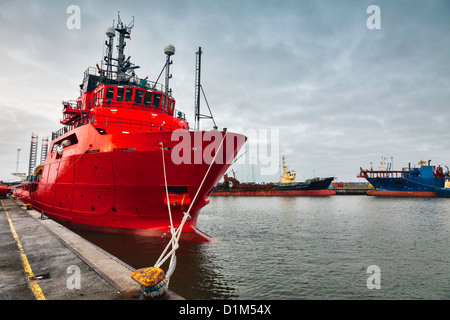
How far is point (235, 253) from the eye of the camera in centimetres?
1169

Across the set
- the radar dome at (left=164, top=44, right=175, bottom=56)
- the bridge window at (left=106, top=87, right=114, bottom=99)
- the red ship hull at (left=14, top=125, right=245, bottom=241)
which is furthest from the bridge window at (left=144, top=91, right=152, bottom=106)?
the radar dome at (left=164, top=44, right=175, bottom=56)

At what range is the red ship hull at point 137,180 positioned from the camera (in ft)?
37.3

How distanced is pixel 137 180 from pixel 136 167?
24.9 inches

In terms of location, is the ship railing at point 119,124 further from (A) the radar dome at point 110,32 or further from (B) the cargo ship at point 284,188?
(B) the cargo ship at point 284,188

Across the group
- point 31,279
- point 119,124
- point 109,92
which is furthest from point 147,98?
point 31,279

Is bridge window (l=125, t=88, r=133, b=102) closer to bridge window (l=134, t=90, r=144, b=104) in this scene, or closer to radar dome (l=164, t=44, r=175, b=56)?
bridge window (l=134, t=90, r=144, b=104)

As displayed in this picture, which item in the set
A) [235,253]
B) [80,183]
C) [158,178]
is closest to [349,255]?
[235,253]

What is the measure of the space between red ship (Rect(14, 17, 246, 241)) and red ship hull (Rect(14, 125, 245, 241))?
0.15 ft

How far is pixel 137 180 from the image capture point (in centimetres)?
1166

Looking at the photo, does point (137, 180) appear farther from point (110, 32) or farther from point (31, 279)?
point (110, 32)

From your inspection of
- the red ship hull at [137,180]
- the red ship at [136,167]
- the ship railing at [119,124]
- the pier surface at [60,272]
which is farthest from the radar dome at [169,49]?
the pier surface at [60,272]

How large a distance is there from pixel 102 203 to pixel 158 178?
391cm

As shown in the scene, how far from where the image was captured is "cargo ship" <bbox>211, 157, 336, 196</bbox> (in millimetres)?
66688

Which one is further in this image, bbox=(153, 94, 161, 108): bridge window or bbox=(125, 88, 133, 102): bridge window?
bbox=(153, 94, 161, 108): bridge window
